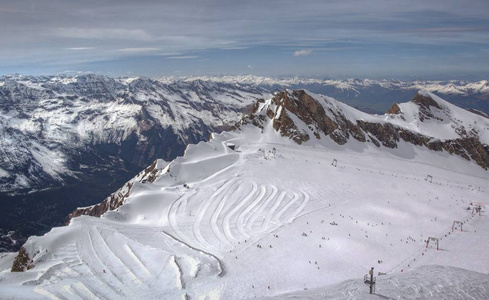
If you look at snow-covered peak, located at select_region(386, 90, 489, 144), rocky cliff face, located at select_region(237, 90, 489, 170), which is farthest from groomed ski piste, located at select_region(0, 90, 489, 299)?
snow-covered peak, located at select_region(386, 90, 489, 144)

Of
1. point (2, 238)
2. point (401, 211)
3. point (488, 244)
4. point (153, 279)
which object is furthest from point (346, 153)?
point (2, 238)

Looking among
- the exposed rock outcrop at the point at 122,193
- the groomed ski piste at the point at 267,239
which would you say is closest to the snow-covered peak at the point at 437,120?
the groomed ski piste at the point at 267,239

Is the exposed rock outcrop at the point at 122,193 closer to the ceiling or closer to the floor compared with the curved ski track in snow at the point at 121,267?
closer to the floor

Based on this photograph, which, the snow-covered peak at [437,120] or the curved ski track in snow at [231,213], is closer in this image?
the curved ski track in snow at [231,213]

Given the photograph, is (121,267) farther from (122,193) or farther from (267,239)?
(122,193)

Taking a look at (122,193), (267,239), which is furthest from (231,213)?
(122,193)

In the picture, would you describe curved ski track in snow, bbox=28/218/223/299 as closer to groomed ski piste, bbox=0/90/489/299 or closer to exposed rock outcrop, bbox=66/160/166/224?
groomed ski piste, bbox=0/90/489/299

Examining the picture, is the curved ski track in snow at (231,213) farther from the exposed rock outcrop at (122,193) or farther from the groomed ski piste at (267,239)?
the exposed rock outcrop at (122,193)
